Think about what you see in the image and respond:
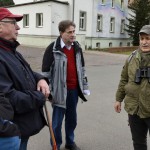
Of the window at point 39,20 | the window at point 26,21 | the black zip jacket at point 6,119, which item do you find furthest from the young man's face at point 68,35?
the window at point 26,21

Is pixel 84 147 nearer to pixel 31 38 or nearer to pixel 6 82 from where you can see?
pixel 6 82

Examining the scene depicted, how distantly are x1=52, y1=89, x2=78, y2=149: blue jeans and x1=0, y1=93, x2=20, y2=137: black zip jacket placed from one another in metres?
2.03

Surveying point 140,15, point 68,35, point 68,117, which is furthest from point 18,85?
point 140,15

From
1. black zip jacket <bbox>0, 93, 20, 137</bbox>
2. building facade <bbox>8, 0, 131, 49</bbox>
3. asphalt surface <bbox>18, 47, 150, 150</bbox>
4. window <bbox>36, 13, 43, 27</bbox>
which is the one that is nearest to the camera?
black zip jacket <bbox>0, 93, 20, 137</bbox>

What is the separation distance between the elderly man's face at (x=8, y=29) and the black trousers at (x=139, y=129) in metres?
1.63

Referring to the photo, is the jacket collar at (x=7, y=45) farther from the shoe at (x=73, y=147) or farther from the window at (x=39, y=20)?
the window at (x=39, y=20)

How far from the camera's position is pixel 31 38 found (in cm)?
3086

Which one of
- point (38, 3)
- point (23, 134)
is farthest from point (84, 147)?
point (38, 3)

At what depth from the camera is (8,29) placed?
2773 mm

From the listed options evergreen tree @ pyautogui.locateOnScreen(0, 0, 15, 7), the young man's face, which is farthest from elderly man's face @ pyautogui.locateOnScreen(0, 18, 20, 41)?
evergreen tree @ pyautogui.locateOnScreen(0, 0, 15, 7)

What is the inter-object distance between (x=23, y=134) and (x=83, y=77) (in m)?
2.02

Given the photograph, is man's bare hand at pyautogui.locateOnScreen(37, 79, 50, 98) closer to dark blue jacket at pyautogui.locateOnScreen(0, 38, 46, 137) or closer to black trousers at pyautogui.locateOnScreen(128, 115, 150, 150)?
dark blue jacket at pyautogui.locateOnScreen(0, 38, 46, 137)

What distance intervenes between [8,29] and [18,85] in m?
0.49

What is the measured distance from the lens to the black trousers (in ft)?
11.7
